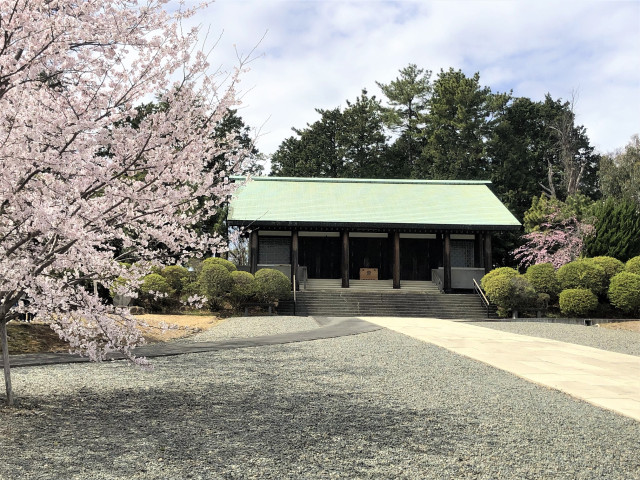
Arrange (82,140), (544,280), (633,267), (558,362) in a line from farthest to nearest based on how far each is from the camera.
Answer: (544,280) → (633,267) → (558,362) → (82,140)

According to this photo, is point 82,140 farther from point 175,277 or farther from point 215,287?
point 175,277

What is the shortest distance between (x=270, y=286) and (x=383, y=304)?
5.31 metres

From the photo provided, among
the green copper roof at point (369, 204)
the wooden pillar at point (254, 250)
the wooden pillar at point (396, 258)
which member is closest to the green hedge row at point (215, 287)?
the wooden pillar at point (254, 250)

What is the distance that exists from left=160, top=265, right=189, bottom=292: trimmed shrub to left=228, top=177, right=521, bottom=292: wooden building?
13.2 ft

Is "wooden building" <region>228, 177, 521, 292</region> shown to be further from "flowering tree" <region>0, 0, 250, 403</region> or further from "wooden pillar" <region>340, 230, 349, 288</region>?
"flowering tree" <region>0, 0, 250, 403</region>

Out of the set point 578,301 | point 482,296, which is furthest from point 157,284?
point 578,301

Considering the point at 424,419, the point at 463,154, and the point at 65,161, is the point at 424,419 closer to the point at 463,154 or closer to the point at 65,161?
the point at 65,161

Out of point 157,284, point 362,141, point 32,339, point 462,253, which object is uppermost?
point 362,141

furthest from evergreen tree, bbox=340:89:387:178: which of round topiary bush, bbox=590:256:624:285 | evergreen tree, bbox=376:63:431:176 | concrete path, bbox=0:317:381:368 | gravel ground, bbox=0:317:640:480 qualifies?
gravel ground, bbox=0:317:640:480

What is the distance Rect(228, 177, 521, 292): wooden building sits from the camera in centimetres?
2600

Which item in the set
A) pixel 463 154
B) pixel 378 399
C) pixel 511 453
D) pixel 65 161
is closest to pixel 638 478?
pixel 511 453

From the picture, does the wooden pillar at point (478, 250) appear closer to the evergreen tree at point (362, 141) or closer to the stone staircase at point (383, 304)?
the stone staircase at point (383, 304)

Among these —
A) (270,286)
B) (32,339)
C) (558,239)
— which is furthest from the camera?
(558,239)

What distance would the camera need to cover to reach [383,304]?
23.2 meters
